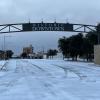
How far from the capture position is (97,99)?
1630cm

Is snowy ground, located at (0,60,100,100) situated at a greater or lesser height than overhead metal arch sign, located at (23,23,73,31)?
lesser

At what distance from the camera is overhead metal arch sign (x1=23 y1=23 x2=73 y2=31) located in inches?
2515

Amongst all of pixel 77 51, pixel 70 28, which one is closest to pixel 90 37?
pixel 77 51

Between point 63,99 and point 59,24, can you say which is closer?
point 63,99

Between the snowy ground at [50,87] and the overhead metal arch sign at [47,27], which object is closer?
the snowy ground at [50,87]

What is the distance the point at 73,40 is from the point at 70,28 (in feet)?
157

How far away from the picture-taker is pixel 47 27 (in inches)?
2552

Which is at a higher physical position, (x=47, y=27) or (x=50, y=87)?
(x=47, y=27)

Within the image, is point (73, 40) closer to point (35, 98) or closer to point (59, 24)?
point (59, 24)

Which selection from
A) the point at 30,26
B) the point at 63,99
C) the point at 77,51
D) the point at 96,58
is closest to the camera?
the point at 63,99

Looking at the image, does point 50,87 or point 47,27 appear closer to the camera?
point 50,87

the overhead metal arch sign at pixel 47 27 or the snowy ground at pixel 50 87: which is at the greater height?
the overhead metal arch sign at pixel 47 27

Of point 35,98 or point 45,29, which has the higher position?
point 45,29

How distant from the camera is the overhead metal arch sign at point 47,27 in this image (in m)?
63.9
